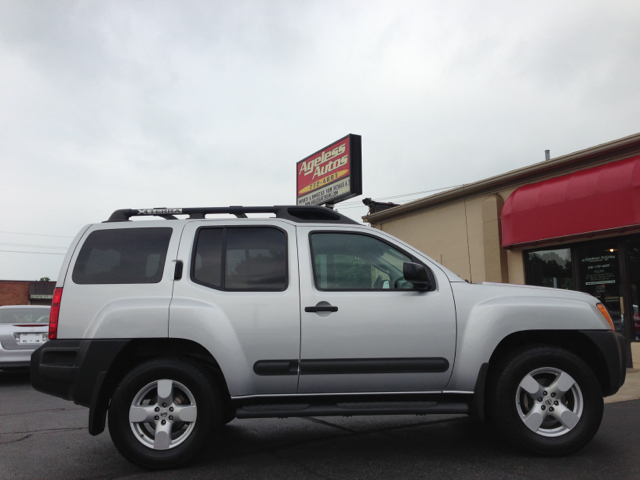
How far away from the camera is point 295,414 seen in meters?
4.25

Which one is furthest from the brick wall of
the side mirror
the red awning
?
the side mirror

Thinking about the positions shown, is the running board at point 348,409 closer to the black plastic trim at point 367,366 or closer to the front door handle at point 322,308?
the black plastic trim at point 367,366

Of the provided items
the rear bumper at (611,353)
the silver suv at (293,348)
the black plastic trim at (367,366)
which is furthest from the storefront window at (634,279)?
the black plastic trim at (367,366)

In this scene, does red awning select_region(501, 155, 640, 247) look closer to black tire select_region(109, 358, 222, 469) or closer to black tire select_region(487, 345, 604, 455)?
black tire select_region(487, 345, 604, 455)

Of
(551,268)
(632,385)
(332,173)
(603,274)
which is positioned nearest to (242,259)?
(632,385)

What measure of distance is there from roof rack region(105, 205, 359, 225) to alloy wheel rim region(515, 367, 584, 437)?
1.95 m

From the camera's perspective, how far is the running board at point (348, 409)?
4219mm

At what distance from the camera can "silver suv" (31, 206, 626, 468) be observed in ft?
14.0

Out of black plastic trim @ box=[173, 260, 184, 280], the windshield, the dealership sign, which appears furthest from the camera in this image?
the dealership sign

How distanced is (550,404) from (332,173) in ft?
51.3

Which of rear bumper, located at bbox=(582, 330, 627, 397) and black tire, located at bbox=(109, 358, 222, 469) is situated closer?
black tire, located at bbox=(109, 358, 222, 469)

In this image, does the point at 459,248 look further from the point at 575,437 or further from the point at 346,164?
the point at 575,437

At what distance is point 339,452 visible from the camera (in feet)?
15.3

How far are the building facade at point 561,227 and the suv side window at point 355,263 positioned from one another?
25.7ft
